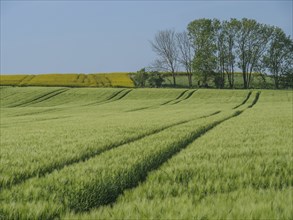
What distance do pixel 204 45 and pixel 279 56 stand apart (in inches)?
835

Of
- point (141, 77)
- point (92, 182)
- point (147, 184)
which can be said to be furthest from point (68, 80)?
point (147, 184)

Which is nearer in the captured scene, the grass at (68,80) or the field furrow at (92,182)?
the field furrow at (92,182)

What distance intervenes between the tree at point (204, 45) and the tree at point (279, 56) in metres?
14.7

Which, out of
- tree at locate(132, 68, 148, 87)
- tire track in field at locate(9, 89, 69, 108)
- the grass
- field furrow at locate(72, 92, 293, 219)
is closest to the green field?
field furrow at locate(72, 92, 293, 219)

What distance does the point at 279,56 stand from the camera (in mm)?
102562

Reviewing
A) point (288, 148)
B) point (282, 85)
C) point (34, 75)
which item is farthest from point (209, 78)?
point (288, 148)

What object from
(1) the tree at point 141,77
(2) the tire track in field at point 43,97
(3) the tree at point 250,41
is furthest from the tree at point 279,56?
(2) the tire track in field at point 43,97

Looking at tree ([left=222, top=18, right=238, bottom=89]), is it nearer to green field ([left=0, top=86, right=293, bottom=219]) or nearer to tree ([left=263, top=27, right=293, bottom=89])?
tree ([left=263, top=27, right=293, bottom=89])

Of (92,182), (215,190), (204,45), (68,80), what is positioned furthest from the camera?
(68,80)

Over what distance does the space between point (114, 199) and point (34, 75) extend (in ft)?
409

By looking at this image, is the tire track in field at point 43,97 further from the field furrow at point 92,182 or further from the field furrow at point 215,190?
the field furrow at point 215,190

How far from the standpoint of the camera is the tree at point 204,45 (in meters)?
Result: 96.1

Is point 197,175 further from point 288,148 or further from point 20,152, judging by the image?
point 20,152

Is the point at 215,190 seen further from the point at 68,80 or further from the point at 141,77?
the point at 68,80
